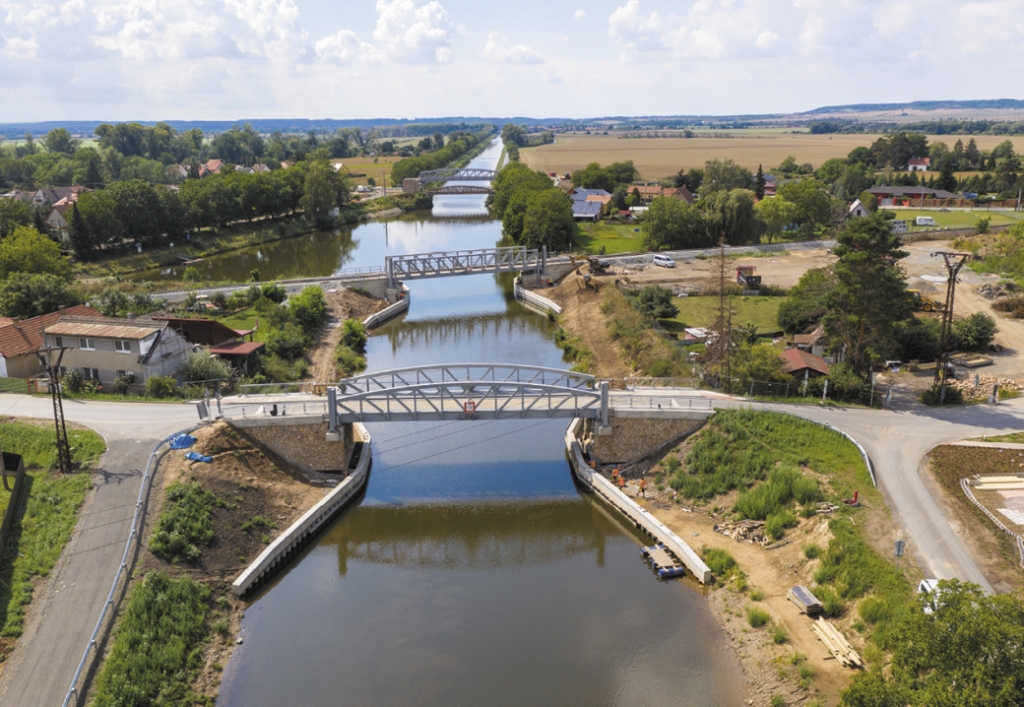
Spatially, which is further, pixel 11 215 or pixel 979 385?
pixel 11 215

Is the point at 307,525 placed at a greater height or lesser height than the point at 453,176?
lesser

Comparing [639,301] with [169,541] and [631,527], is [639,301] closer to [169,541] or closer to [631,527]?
[631,527]

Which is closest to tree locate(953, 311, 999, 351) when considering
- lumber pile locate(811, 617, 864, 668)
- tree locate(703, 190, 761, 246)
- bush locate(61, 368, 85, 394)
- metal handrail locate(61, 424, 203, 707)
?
lumber pile locate(811, 617, 864, 668)

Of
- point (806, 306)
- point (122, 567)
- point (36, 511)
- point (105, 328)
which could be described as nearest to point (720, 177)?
point (806, 306)

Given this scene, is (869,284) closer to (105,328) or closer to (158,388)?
(158,388)

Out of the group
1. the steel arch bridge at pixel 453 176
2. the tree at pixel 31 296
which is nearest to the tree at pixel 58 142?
the steel arch bridge at pixel 453 176

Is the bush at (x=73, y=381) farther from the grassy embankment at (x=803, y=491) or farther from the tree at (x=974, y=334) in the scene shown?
the tree at (x=974, y=334)

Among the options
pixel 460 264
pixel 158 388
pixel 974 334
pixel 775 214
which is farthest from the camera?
pixel 775 214
